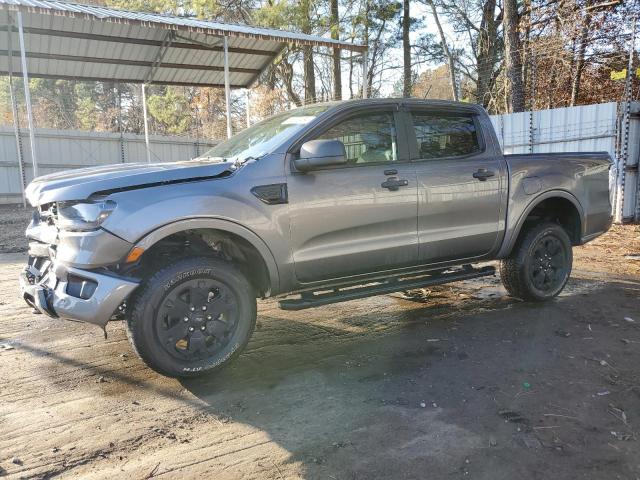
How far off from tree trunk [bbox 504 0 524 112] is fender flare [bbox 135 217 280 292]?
494 inches

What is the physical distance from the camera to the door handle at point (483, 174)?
4.73 metres

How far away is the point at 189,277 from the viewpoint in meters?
3.48

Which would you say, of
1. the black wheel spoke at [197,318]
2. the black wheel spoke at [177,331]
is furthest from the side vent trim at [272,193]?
the black wheel spoke at [177,331]

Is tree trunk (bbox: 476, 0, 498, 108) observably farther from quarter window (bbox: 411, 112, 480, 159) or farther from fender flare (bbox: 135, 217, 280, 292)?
fender flare (bbox: 135, 217, 280, 292)

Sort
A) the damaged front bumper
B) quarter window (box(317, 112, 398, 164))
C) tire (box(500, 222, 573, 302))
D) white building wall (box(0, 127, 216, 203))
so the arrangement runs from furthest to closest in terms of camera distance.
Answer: white building wall (box(0, 127, 216, 203))
tire (box(500, 222, 573, 302))
quarter window (box(317, 112, 398, 164))
the damaged front bumper

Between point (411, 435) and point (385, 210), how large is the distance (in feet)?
6.33

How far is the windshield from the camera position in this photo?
4.04 m

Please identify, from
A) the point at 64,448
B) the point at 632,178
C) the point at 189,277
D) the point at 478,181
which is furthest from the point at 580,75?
the point at 64,448

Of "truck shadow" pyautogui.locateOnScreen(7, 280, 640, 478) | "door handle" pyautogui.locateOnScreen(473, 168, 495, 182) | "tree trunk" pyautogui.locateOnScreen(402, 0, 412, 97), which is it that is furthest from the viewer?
"tree trunk" pyautogui.locateOnScreen(402, 0, 412, 97)

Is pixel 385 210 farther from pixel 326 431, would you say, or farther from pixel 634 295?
pixel 634 295

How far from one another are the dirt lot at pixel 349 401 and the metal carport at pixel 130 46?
27.6 ft

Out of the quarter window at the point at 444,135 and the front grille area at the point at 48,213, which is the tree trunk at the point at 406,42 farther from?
the front grille area at the point at 48,213

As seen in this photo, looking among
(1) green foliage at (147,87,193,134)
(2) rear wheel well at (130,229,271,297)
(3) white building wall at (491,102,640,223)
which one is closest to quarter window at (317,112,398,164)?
(2) rear wheel well at (130,229,271,297)

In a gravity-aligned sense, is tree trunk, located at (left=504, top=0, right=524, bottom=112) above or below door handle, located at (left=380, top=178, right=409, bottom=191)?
above
